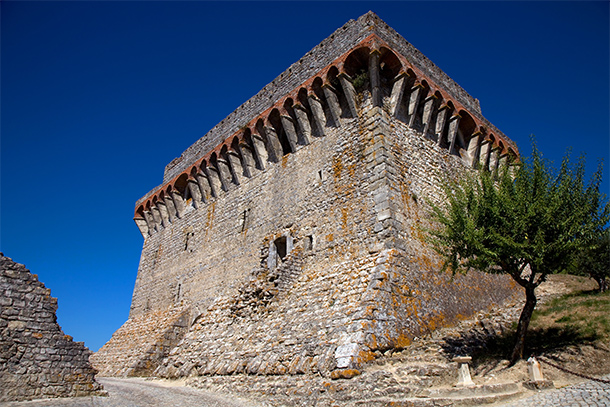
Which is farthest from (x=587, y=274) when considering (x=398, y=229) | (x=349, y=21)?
(x=349, y=21)

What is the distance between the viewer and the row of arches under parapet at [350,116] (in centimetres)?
1080

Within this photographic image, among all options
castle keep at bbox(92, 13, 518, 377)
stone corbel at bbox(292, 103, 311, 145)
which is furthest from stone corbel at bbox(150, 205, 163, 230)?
stone corbel at bbox(292, 103, 311, 145)

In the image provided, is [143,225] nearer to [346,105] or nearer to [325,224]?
[325,224]

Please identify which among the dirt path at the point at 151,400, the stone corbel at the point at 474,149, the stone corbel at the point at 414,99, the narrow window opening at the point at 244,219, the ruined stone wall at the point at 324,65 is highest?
the ruined stone wall at the point at 324,65

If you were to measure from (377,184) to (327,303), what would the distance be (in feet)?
9.99

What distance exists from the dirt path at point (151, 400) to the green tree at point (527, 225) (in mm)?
5238

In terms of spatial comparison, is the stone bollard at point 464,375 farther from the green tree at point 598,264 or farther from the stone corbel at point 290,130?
the green tree at point 598,264

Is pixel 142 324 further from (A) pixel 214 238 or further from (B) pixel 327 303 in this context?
(B) pixel 327 303

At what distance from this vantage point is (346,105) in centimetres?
1130

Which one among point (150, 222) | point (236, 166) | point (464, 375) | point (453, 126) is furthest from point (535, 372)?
point (150, 222)

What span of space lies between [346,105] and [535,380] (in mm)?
7893

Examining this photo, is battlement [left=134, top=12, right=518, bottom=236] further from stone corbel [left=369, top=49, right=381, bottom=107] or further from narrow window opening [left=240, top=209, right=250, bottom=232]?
narrow window opening [left=240, top=209, right=250, bottom=232]

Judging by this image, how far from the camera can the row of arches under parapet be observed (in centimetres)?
1080

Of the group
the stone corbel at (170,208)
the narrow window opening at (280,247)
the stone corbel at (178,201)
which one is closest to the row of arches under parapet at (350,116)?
the stone corbel at (178,201)
